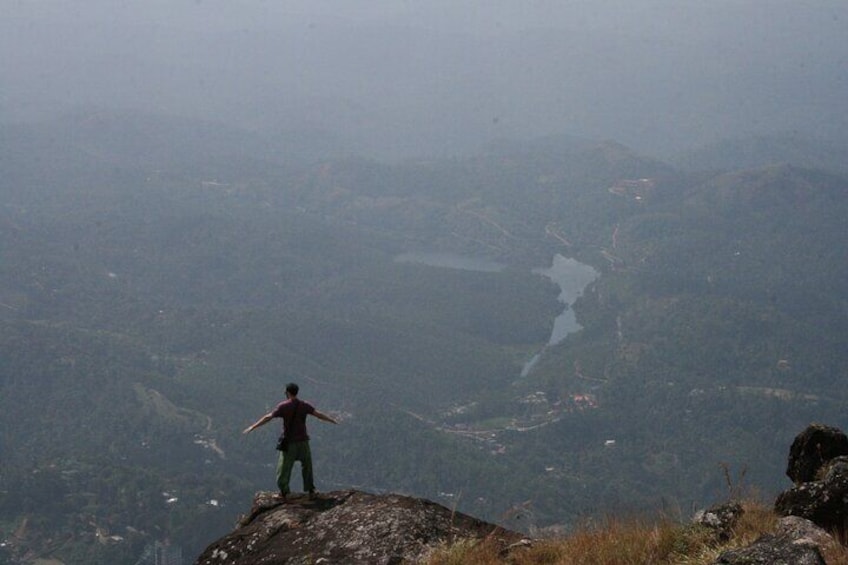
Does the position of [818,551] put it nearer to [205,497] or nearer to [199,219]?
[205,497]

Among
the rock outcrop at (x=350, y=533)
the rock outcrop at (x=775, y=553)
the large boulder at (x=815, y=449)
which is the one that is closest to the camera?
the rock outcrop at (x=775, y=553)

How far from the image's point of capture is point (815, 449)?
35.9 feet

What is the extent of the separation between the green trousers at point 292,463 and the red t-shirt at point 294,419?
0.13m

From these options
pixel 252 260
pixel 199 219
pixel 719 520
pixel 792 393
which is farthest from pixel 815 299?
pixel 719 520

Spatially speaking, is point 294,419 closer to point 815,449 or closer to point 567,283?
point 815,449

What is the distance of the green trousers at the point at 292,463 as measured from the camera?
1278cm

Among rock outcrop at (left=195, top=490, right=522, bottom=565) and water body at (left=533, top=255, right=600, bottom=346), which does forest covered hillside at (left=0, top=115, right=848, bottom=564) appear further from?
rock outcrop at (left=195, top=490, right=522, bottom=565)

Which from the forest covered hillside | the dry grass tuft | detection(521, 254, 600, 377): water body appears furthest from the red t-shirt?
detection(521, 254, 600, 377): water body

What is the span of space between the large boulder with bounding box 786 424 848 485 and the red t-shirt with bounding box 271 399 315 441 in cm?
694

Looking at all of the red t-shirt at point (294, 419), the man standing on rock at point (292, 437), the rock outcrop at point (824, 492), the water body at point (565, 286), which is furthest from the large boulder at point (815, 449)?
the water body at point (565, 286)

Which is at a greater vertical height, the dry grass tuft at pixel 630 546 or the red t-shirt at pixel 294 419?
the red t-shirt at pixel 294 419

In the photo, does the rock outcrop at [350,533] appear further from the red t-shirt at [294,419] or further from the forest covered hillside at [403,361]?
the forest covered hillside at [403,361]

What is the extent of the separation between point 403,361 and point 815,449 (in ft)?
361

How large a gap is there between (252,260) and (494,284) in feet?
164
